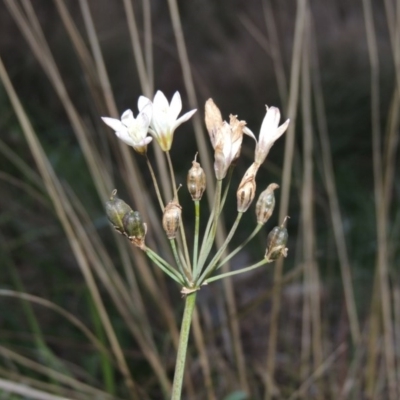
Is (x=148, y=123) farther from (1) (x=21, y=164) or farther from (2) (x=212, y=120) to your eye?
(1) (x=21, y=164)

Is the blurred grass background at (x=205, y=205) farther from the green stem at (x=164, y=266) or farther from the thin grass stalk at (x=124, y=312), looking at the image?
the green stem at (x=164, y=266)

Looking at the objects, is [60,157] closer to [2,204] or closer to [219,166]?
[2,204]

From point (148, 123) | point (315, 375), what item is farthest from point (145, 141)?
point (315, 375)

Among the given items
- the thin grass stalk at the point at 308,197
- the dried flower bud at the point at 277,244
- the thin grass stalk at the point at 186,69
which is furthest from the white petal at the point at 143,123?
the thin grass stalk at the point at 308,197

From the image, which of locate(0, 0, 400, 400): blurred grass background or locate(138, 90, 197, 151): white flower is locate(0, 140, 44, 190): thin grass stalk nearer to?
locate(0, 0, 400, 400): blurred grass background

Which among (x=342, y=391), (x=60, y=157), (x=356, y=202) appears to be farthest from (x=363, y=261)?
(x=60, y=157)

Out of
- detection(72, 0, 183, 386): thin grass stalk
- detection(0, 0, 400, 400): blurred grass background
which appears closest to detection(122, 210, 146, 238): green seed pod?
detection(0, 0, 400, 400): blurred grass background
